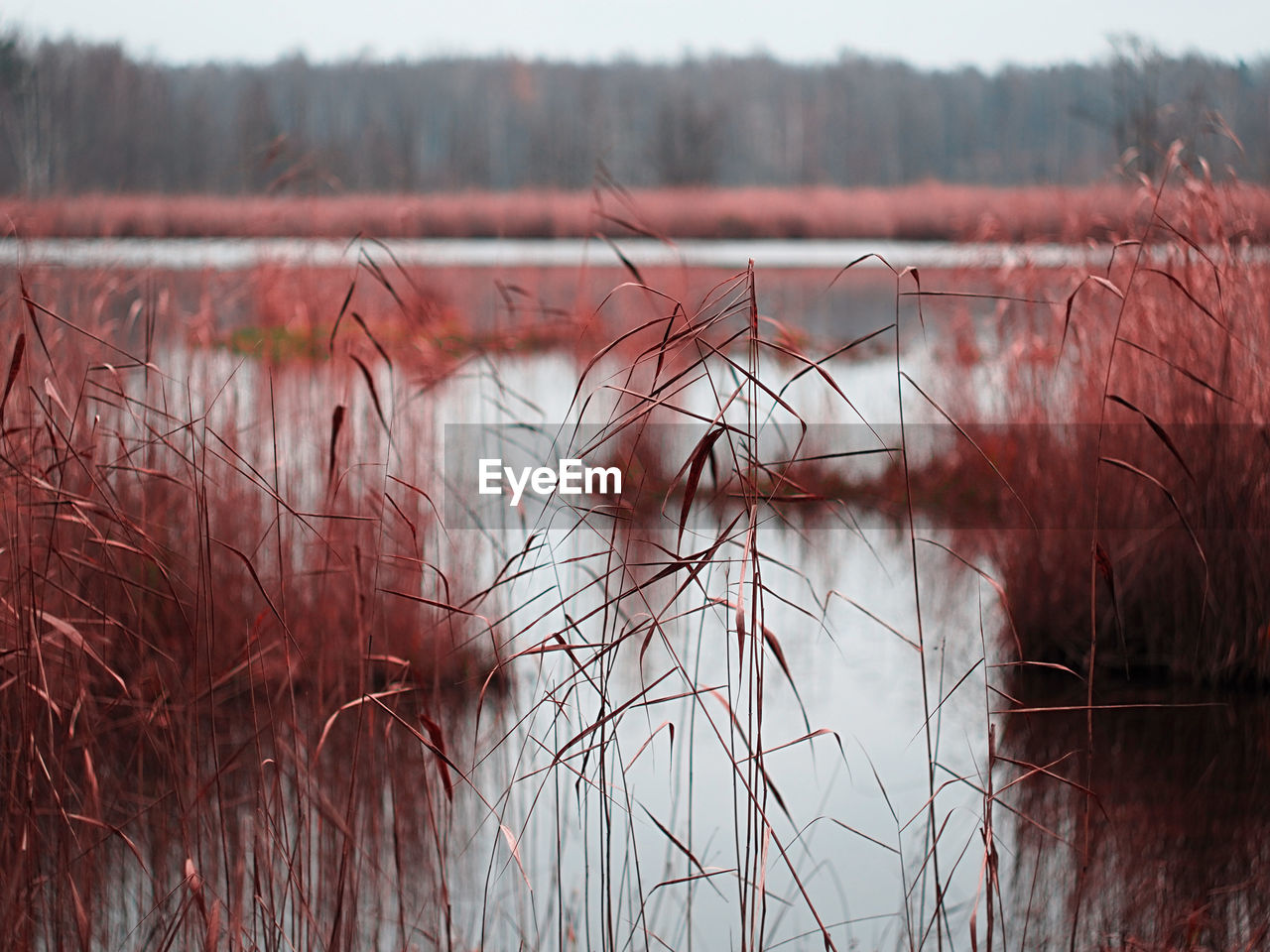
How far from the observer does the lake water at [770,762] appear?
123cm

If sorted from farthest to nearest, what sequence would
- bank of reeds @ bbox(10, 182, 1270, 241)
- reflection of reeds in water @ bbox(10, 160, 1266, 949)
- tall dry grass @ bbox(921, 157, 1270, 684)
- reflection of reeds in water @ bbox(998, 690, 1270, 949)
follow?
bank of reeds @ bbox(10, 182, 1270, 241), tall dry grass @ bbox(921, 157, 1270, 684), reflection of reeds in water @ bbox(998, 690, 1270, 949), reflection of reeds in water @ bbox(10, 160, 1266, 949)

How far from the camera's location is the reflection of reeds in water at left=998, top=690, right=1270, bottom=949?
4.48ft

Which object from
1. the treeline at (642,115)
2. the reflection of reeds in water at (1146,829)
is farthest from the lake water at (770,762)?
the treeline at (642,115)

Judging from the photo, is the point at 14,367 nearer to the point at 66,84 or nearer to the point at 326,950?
the point at 326,950

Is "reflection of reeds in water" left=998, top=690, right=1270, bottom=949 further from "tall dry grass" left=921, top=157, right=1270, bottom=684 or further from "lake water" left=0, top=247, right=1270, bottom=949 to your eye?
"tall dry grass" left=921, top=157, right=1270, bottom=684

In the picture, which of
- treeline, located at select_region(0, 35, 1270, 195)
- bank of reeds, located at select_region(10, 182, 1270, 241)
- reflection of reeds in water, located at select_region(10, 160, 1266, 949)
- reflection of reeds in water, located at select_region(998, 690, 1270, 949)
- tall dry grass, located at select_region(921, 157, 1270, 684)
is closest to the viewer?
reflection of reeds in water, located at select_region(10, 160, 1266, 949)

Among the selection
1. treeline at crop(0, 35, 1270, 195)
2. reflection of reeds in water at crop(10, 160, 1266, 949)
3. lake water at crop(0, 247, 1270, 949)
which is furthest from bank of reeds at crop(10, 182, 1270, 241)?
treeline at crop(0, 35, 1270, 195)

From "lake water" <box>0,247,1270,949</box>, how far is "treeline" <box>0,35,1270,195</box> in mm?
5622

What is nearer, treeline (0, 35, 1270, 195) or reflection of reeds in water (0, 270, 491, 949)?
reflection of reeds in water (0, 270, 491, 949)

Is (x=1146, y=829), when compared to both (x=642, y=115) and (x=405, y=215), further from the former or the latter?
(x=642, y=115)

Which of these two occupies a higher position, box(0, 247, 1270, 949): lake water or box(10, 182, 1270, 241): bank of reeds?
box(10, 182, 1270, 241): bank of reeds

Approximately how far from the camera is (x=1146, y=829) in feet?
5.39

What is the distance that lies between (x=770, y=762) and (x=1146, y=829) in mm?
585

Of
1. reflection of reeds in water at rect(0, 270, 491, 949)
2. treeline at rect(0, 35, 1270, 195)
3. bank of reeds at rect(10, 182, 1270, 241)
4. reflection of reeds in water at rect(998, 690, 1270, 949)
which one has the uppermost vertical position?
treeline at rect(0, 35, 1270, 195)
